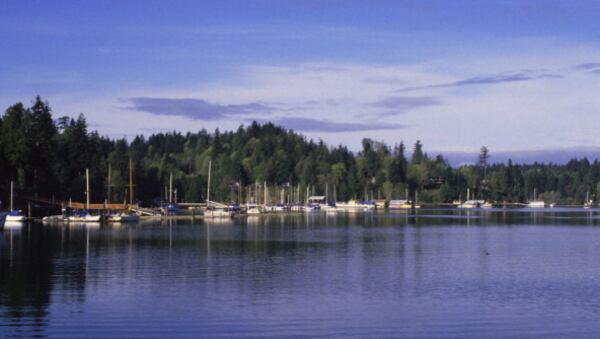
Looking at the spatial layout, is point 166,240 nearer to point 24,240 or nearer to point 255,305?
point 24,240

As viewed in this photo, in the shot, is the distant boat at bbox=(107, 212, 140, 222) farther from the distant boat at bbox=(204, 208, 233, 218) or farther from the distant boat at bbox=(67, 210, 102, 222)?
the distant boat at bbox=(204, 208, 233, 218)

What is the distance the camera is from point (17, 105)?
384 feet

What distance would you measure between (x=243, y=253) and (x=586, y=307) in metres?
28.5

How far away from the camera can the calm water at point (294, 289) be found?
29.3 m

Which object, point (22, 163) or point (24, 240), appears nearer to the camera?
point (24, 240)

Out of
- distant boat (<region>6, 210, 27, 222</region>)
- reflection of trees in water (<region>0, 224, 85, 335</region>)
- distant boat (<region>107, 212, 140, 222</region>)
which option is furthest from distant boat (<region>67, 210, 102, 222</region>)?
reflection of trees in water (<region>0, 224, 85, 335</region>)

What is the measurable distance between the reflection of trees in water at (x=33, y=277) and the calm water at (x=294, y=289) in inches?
2.6

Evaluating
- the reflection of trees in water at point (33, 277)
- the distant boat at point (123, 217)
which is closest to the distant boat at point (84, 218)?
the distant boat at point (123, 217)

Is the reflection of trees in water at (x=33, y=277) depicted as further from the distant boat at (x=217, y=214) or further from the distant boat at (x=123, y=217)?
the distant boat at (x=217, y=214)

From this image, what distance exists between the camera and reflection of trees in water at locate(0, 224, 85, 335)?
3045 centimetres

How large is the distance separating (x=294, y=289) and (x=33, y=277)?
13.0m

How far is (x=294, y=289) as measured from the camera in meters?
38.8

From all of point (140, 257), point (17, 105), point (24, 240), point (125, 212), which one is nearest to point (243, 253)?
point (140, 257)

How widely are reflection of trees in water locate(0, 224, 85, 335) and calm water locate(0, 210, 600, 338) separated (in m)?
0.07
